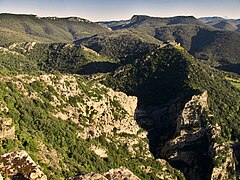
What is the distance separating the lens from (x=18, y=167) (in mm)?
29688

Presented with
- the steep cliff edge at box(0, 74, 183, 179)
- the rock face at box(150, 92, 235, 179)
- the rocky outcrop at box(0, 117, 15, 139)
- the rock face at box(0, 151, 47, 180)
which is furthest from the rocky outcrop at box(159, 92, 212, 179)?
the rock face at box(0, 151, 47, 180)

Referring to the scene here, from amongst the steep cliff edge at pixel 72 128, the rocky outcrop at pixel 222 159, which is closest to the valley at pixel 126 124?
the rocky outcrop at pixel 222 159

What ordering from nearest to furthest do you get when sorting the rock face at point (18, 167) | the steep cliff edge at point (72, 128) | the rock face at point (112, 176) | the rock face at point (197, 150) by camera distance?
the rock face at point (18, 167), the rock face at point (112, 176), the steep cliff edge at point (72, 128), the rock face at point (197, 150)

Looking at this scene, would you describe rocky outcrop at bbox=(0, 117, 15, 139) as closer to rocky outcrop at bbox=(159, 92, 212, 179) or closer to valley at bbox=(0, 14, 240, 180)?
valley at bbox=(0, 14, 240, 180)

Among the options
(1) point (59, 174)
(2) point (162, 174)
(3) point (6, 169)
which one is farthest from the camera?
(2) point (162, 174)

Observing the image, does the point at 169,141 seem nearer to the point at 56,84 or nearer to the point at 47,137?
the point at 56,84

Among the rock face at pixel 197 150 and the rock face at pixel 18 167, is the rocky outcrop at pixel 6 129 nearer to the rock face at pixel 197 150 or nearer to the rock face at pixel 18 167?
the rock face at pixel 18 167

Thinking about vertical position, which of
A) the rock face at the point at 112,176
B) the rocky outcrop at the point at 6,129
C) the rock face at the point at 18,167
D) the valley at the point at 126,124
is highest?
the rock face at the point at 18,167

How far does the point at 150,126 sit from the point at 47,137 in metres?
67.6

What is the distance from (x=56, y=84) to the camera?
114 metres

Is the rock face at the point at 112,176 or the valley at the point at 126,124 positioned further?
the valley at the point at 126,124

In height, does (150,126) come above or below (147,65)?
below

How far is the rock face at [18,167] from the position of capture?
29.2 metres

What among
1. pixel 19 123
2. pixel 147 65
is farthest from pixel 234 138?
pixel 19 123
